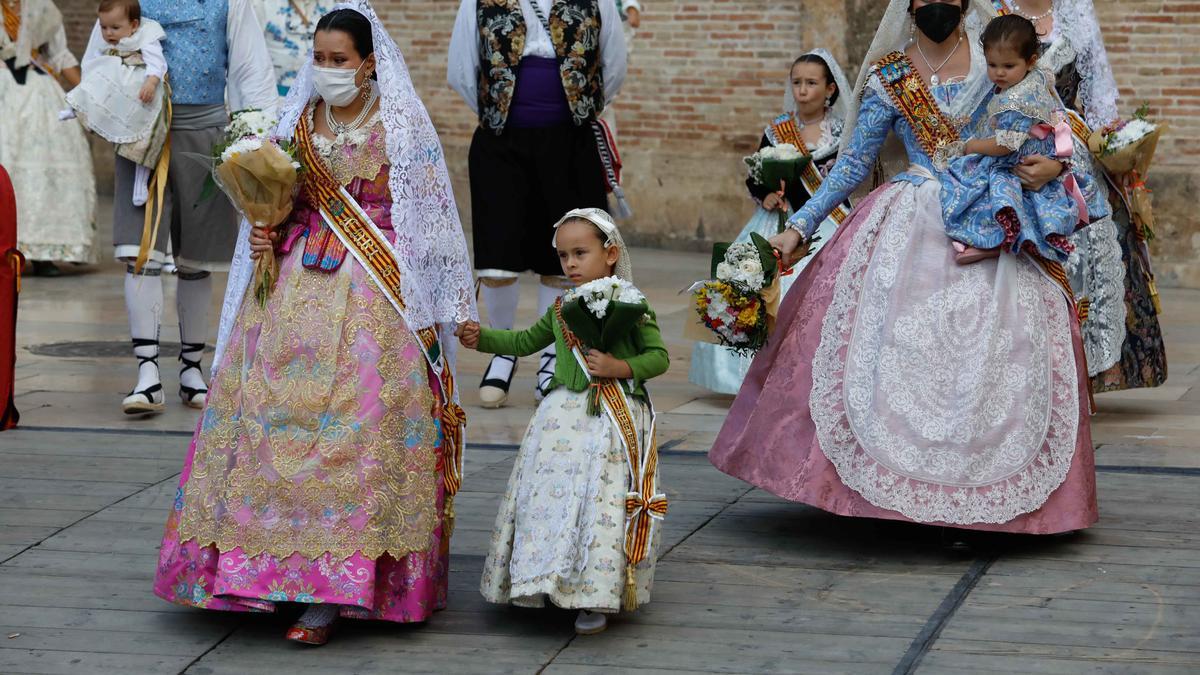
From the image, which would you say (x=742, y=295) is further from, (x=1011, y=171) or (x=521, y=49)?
(x=521, y=49)

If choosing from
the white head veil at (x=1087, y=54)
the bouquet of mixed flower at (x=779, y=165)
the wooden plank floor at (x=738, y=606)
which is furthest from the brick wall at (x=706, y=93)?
the wooden plank floor at (x=738, y=606)

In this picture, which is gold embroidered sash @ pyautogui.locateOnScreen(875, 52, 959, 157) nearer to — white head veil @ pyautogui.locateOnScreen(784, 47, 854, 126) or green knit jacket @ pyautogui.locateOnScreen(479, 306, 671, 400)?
green knit jacket @ pyautogui.locateOnScreen(479, 306, 671, 400)

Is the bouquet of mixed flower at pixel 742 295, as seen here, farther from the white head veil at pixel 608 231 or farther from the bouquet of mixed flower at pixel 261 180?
the bouquet of mixed flower at pixel 261 180

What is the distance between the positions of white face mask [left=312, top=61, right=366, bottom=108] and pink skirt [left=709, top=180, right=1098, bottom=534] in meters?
1.73

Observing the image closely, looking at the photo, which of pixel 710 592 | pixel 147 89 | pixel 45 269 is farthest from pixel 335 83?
pixel 45 269

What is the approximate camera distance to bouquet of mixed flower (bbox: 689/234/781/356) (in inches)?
224

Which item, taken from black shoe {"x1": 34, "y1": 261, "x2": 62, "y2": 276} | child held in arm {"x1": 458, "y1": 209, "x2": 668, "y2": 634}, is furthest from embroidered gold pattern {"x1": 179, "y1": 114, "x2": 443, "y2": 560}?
black shoe {"x1": 34, "y1": 261, "x2": 62, "y2": 276}

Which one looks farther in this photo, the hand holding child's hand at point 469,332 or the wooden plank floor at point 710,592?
the hand holding child's hand at point 469,332

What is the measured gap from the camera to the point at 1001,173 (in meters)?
5.77

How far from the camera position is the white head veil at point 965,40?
5.92 meters

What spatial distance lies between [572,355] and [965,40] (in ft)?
6.31

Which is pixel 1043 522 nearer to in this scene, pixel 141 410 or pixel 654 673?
pixel 654 673

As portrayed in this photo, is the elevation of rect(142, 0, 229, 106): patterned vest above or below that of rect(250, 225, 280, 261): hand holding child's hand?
above

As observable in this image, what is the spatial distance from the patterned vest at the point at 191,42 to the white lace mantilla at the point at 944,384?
3.49 metres
